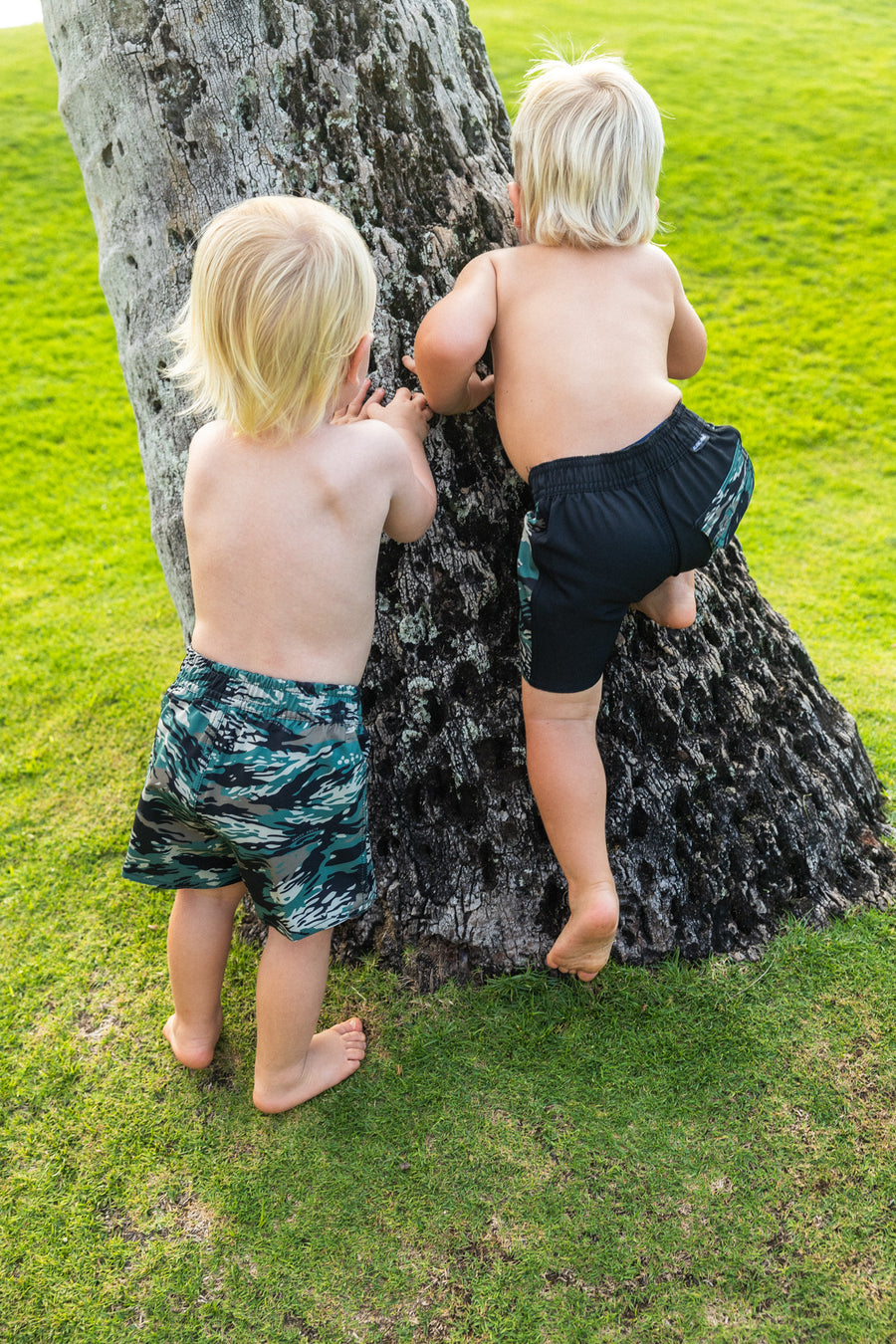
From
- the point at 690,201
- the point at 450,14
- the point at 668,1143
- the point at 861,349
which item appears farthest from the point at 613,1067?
the point at 690,201

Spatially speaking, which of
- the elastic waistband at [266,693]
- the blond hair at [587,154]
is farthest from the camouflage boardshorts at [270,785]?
the blond hair at [587,154]

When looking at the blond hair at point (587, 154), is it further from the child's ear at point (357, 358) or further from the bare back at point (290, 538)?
the bare back at point (290, 538)

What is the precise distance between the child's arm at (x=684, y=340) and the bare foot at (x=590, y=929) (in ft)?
4.10

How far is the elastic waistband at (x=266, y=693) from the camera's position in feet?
6.33

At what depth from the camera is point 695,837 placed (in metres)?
2.53

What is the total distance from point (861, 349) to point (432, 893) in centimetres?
785

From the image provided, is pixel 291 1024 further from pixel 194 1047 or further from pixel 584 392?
pixel 584 392

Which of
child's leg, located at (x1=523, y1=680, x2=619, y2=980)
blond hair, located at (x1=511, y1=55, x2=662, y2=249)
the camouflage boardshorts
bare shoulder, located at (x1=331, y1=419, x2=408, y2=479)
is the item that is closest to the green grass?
child's leg, located at (x1=523, y1=680, x2=619, y2=980)

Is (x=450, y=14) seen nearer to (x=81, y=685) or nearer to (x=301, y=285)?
(x=301, y=285)

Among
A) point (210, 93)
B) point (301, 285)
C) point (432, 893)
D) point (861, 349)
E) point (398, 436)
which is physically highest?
point (210, 93)

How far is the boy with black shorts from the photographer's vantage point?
6.70 ft

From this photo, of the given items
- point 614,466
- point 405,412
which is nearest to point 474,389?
point 405,412

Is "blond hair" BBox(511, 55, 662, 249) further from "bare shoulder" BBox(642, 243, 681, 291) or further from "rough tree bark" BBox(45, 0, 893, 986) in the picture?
"rough tree bark" BBox(45, 0, 893, 986)

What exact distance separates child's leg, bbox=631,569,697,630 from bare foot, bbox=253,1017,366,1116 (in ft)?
4.11
